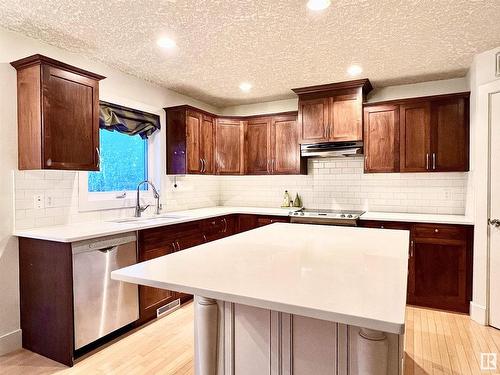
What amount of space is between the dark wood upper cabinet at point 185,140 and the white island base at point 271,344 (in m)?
2.76

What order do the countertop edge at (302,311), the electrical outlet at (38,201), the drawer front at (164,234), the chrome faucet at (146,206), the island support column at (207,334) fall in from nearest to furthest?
the countertop edge at (302,311)
the island support column at (207,334)
the electrical outlet at (38,201)
the drawer front at (164,234)
the chrome faucet at (146,206)

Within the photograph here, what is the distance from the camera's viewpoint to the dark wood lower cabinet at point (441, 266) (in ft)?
10.3

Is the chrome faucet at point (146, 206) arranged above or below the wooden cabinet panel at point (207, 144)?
below

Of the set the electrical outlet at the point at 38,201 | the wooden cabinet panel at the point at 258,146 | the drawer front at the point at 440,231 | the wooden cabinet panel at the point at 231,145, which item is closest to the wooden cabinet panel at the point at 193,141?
the wooden cabinet panel at the point at 231,145

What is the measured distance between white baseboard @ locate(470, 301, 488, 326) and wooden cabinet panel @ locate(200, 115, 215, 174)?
3.35 meters

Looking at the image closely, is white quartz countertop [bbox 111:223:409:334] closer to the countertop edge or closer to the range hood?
the countertop edge

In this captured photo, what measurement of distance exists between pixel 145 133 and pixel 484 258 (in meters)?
3.79

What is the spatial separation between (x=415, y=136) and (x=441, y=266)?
56.6 inches

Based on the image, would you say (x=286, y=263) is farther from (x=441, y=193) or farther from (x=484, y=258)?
(x=441, y=193)

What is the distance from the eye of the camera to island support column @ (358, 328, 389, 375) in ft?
3.13

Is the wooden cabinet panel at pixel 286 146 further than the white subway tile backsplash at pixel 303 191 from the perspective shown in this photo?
Yes

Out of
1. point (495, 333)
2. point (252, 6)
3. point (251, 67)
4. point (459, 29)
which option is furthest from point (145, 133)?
point (495, 333)

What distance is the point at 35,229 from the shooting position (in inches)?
103

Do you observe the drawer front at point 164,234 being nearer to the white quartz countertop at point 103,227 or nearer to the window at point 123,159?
the white quartz countertop at point 103,227
